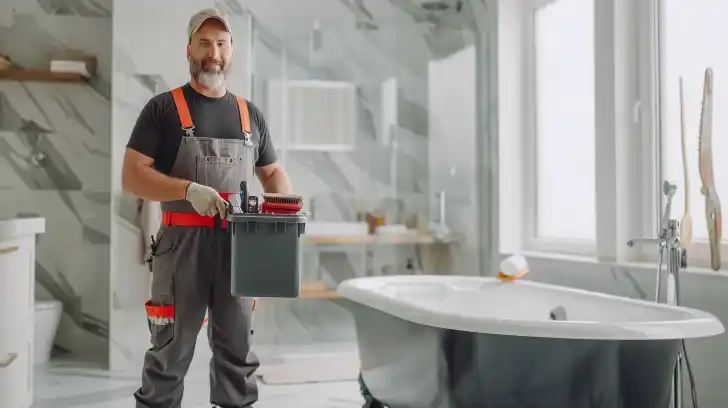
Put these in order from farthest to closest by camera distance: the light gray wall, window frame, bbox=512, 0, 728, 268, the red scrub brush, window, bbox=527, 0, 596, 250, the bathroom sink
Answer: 1. the light gray wall
2. the bathroom sink
3. window, bbox=527, 0, 596, 250
4. window frame, bbox=512, 0, 728, 268
5. the red scrub brush

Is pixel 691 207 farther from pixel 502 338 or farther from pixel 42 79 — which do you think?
pixel 42 79

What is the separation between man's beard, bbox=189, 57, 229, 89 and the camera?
8.75ft

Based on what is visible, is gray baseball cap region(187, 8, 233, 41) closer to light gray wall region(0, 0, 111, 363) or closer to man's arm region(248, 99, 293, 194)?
man's arm region(248, 99, 293, 194)

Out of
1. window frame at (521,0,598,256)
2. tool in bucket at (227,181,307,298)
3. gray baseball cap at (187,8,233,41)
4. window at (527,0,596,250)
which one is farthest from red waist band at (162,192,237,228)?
window frame at (521,0,598,256)

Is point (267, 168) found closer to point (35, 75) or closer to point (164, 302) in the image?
point (164, 302)

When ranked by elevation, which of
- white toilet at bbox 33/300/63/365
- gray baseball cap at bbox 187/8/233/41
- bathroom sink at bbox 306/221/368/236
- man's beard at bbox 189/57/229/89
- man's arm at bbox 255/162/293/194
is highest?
gray baseball cap at bbox 187/8/233/41

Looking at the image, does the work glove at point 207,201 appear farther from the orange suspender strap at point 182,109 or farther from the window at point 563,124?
the window at point 563,124

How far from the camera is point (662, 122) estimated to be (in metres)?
3.29

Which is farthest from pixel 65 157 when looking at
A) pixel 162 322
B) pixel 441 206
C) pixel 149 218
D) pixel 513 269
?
pixel 513 269

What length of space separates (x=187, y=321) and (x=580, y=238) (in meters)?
2.27

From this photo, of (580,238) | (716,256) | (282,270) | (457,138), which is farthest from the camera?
(457,138)

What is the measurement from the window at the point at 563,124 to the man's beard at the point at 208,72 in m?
2.08

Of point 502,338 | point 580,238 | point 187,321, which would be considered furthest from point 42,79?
point 502,338

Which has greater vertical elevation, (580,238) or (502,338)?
(580,238)
